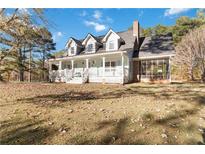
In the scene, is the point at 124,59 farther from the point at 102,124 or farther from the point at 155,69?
the point at 102,124

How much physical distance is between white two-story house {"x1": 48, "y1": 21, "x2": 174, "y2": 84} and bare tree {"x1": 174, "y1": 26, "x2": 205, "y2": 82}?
1.13 metres

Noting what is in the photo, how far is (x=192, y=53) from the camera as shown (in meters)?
16.0

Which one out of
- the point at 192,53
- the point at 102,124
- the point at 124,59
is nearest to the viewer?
the point at 102,124

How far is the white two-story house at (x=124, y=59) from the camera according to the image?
1691 centimetres

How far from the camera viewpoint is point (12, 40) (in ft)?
24.7

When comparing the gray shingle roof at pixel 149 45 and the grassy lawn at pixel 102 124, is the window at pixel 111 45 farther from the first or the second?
the grassy lawn at pixel 102 124

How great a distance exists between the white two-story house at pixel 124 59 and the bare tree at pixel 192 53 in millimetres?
1127

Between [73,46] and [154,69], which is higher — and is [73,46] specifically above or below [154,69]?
above

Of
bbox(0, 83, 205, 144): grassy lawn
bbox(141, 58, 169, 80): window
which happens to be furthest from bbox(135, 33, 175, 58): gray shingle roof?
bbox(0, 83, 205, 144): grassy lawn

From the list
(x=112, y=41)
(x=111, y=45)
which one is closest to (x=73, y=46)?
(x=111, y=45)

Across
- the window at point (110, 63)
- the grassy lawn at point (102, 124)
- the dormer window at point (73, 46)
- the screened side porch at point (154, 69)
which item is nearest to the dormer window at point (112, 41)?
the window at point (110, 63)

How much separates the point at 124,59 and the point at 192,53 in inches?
239

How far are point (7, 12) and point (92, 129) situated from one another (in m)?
4.83
